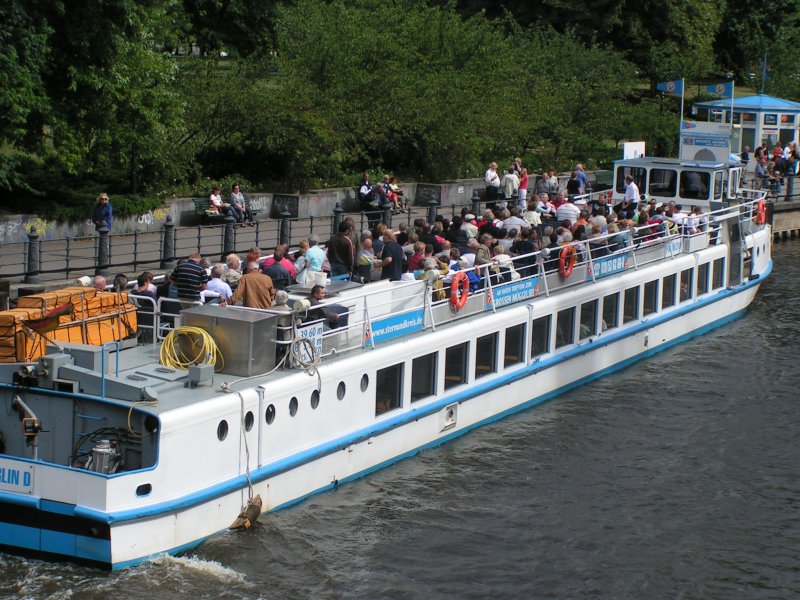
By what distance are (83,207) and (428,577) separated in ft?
58.4

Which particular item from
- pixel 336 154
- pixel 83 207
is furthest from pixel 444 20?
pixel 83 207

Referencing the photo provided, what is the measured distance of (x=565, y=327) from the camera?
2231cm

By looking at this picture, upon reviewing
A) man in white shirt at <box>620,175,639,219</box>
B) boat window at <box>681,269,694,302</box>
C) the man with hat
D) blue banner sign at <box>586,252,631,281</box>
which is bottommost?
boat window at <box>681,269,694,302</box>

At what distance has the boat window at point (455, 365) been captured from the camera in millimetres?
19156

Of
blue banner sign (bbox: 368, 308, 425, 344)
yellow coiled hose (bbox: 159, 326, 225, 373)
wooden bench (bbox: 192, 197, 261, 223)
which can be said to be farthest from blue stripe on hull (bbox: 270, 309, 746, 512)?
wooden bench (bbox: 192, 197, 261, 223)

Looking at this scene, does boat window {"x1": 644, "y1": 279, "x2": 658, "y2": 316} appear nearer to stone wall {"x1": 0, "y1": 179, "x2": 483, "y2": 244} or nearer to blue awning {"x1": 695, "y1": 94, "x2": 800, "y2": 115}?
stone wall {"x1": 0, "y1": 179, "x2": 483, "y2": 244}

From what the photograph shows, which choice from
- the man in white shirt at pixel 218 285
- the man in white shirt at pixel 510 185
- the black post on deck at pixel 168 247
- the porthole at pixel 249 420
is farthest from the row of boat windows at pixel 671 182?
the porthole at pixel 249 420

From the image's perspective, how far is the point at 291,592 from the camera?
1428cm

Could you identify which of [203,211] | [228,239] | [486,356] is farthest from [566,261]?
[203,211]

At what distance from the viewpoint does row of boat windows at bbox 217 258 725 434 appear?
703 inches

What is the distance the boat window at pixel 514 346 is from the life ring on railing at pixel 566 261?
6.14 ft

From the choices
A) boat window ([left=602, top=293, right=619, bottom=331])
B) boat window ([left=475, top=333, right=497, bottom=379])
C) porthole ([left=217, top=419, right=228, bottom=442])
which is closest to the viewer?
porthole ([left=217, top=419, right=228, bottom=442])

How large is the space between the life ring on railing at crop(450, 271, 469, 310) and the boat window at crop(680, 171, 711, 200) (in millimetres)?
12263

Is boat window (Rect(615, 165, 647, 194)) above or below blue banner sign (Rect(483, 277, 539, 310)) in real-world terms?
above
